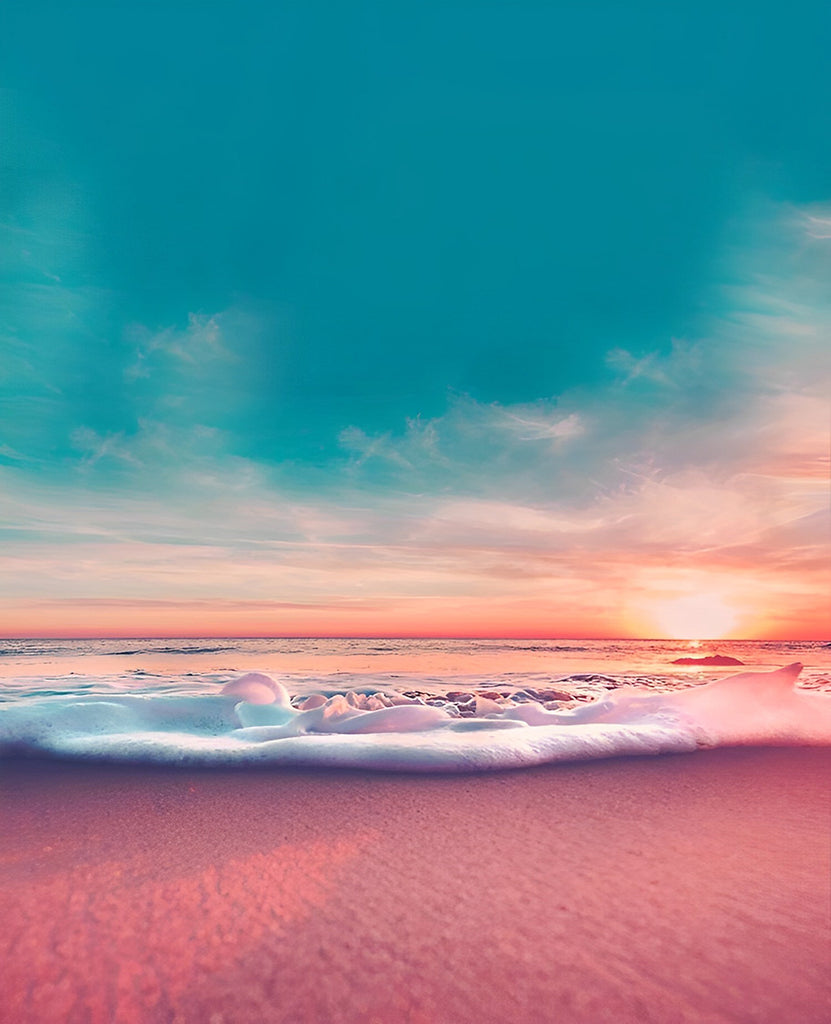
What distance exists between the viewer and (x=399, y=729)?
4.24 m

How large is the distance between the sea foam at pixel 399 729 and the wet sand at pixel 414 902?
1.01 feet

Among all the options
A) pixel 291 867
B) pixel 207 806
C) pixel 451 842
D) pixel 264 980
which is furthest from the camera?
pixel 207 806

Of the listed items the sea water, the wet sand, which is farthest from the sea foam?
the wet sand

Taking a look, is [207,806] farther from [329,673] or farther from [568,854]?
[329,673]

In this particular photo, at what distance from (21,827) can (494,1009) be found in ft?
7.04

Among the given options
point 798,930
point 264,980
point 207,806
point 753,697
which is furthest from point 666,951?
point 753,697

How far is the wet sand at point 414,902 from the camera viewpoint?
4.99 ft

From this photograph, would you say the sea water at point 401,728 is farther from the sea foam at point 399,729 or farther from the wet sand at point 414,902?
the wet sand at point 414,902

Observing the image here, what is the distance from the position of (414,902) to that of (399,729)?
91.2 inches

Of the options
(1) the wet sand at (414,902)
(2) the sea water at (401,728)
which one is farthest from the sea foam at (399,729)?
(1) the wet sand at (414,902)

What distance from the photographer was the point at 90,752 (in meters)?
3.53

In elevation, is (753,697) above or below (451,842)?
above

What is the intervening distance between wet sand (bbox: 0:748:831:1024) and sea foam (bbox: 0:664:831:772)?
31cm

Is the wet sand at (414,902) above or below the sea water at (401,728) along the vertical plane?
below
